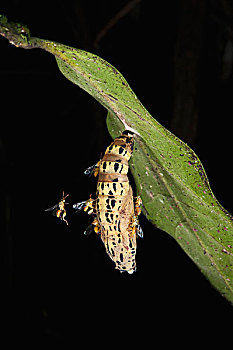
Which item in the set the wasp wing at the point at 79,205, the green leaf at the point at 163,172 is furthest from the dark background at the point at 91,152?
the green leaf at the point at 163,172

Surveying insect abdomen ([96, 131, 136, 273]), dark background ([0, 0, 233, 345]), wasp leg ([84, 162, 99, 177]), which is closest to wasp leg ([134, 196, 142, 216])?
insect abdomen ([96, 131, 136, 273])

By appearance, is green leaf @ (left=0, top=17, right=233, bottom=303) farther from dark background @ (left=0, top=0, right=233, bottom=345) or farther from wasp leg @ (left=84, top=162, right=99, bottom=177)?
dark background @ (left=0, top=0, right=233, bottom=345)

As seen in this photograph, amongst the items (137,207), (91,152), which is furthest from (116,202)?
(91,152)

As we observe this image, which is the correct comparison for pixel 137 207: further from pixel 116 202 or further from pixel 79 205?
pixel 79 205

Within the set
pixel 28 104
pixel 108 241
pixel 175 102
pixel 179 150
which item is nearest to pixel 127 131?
pixel 179 150

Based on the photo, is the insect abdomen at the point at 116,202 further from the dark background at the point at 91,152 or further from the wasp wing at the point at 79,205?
the dark background at the point at 91,152
